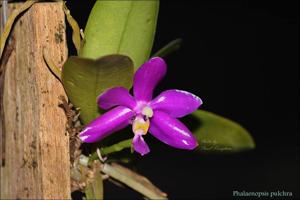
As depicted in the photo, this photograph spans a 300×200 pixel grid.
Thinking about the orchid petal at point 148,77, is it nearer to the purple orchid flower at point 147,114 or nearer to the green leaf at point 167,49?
the purple orchid flower at point 147,114

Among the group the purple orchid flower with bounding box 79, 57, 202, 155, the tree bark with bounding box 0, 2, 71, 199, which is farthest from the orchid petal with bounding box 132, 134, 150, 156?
the tree bark with bounding box 0, 2, 71, 199

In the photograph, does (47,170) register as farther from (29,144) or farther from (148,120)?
(148,120)

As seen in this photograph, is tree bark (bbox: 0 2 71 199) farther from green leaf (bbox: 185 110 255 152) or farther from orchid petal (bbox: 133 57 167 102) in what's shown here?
green leaf (bbox: 185 110 255 152)

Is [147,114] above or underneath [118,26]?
underneath

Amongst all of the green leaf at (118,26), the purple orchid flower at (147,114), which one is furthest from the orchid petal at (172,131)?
the green leaf at (118,26)

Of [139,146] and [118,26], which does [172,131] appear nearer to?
[139,146]

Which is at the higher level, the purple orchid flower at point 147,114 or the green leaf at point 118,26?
the green leaf at point 118,26

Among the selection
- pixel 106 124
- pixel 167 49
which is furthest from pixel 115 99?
pixel 167 49
